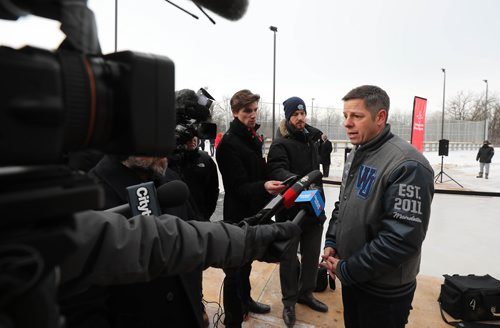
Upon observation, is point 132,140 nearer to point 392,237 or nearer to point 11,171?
point 11,171

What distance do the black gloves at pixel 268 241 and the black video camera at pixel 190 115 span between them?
56.5 inches

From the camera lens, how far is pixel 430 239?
17.4 feet

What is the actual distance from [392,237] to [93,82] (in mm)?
1640

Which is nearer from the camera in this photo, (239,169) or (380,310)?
(380,310)

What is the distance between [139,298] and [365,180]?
4.44 ft

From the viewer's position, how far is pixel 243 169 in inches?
119

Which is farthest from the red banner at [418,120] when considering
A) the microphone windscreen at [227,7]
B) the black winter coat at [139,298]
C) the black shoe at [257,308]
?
the microphone windscreen at [227,7]

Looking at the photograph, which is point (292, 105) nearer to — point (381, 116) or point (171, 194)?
point (381, 116)

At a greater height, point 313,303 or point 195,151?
point 195,151

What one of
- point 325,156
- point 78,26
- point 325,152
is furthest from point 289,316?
point 325,152

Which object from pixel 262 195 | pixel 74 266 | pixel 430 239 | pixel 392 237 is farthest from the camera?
pixel 430 239

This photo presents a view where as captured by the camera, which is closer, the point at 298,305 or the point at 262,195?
the point at 262,195

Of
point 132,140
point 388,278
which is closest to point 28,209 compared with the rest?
point 132,140

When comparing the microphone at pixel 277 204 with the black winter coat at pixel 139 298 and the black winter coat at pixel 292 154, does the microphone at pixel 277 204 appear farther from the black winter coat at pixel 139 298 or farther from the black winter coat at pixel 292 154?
the black winter coat at pixel 292 154
